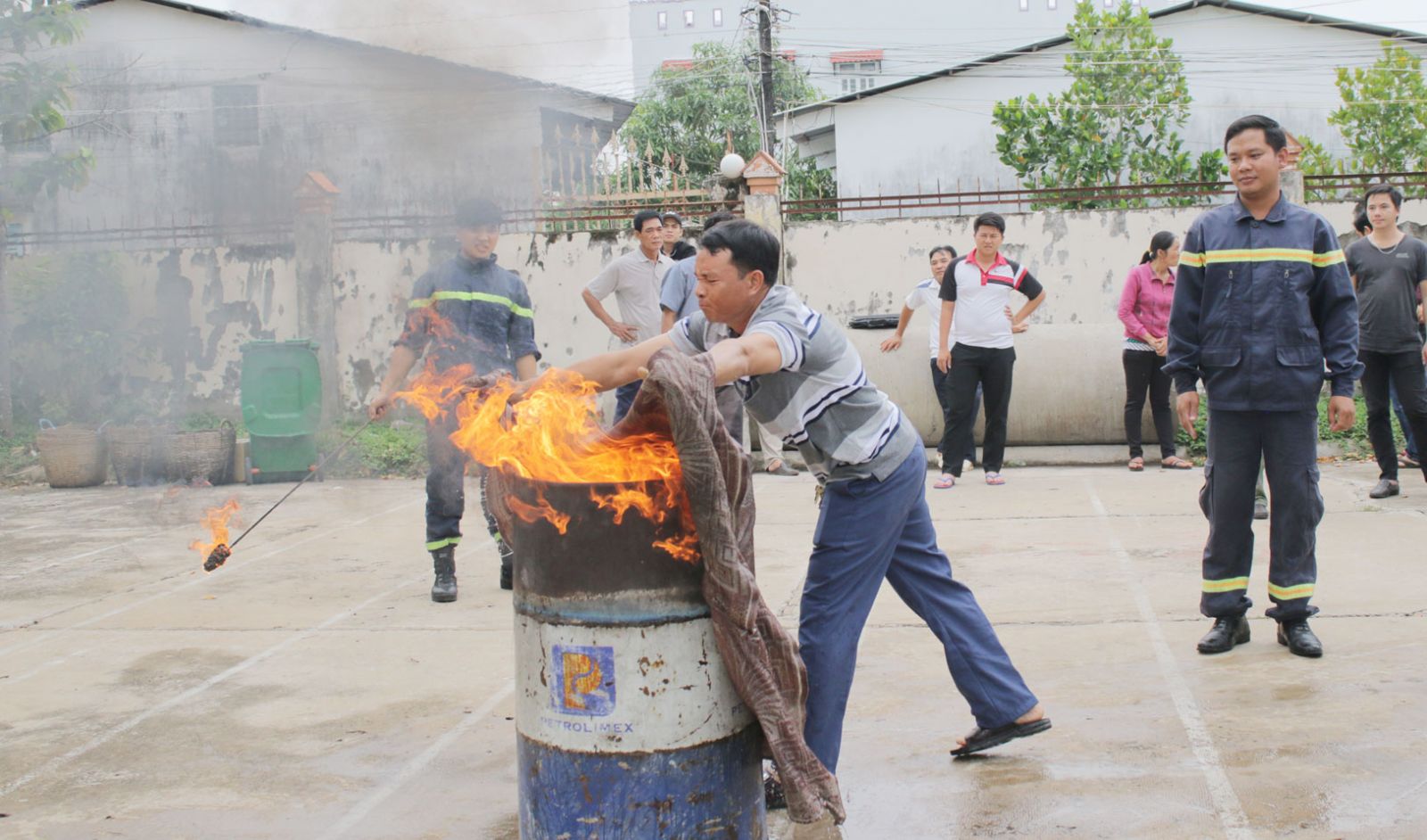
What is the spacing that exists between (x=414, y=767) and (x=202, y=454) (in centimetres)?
785

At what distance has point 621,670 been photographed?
8.95ft

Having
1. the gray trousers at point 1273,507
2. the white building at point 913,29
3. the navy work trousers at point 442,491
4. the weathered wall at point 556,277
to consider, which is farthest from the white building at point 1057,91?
the gray trousers at point 1273,507

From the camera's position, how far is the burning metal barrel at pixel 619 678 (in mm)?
2736

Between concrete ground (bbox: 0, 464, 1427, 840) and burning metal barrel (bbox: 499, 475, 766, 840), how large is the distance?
0.75 m

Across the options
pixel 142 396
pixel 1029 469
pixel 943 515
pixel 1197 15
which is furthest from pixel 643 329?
pixel 1197 15

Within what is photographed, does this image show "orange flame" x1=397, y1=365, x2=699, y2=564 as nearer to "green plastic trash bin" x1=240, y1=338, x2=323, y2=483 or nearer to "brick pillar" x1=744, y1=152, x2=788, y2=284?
"green plastic trash bin" x1=240, y1=338, x2=323, y2=483

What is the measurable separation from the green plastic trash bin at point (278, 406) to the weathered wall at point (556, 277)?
7.68 feet

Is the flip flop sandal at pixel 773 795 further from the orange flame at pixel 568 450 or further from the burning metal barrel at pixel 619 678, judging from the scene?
the orange flame at pixel 568 450

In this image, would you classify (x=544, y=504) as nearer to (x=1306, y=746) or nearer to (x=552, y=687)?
(x=552, y=687)

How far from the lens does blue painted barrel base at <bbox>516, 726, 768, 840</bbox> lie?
2742 mm

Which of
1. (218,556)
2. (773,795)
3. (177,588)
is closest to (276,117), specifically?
(177,588)

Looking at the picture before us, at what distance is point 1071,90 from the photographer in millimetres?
24125

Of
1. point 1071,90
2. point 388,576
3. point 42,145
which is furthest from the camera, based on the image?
point 1071,90

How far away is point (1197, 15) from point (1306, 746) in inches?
1230
